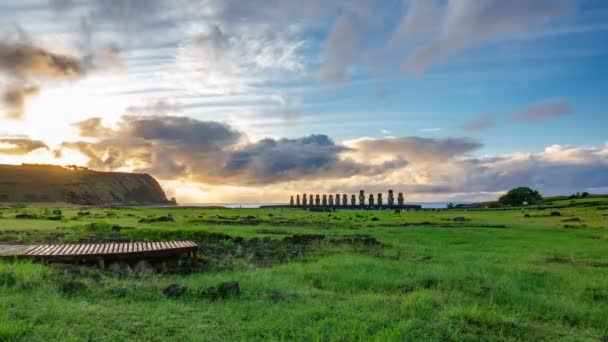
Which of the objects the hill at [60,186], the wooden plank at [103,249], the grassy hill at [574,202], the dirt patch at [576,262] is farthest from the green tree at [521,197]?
the hill at [60,186]

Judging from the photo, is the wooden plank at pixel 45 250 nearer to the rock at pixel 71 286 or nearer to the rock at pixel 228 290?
the rock at pixel 71 286

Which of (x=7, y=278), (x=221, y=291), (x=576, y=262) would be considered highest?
(x=7, y=278)

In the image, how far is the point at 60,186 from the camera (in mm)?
160250

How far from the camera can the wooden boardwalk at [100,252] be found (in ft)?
51.6

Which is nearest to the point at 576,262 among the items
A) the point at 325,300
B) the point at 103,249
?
the point at 325,300

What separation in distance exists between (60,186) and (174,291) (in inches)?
6757

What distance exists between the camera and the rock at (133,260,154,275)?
16.5m

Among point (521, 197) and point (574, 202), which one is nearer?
point (574, 202)

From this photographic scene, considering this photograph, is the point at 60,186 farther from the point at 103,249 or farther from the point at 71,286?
the point at 71,286

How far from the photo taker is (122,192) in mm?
192750

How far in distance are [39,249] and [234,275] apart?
8.00 metres

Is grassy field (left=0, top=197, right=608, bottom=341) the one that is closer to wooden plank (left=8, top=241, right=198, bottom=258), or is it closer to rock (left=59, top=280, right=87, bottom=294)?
rock (left=59, top=280, right=87, bottom=294)

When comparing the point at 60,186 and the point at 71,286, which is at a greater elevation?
→ the point at 60,186

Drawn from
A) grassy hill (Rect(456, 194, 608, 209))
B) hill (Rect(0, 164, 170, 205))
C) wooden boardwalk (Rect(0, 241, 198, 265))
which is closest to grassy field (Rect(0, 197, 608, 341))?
wooden boardwalk (Rect(0, 241, 198, 265))
